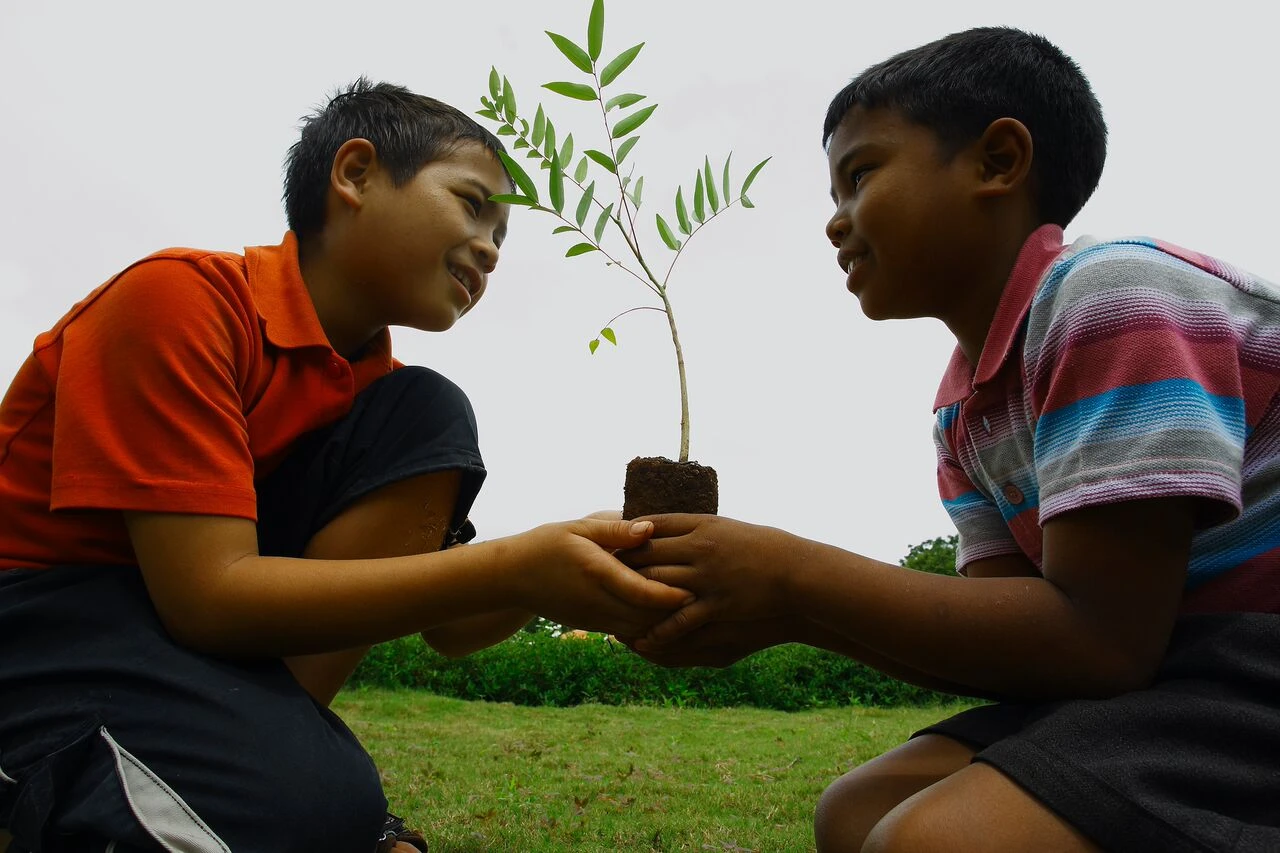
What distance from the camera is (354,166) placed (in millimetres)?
2605

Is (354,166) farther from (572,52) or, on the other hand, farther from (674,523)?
(674,523)

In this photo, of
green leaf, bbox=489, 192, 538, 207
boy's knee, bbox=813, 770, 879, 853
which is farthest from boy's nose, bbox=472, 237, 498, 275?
boy's knee, bbox=813, 770, 879, 853

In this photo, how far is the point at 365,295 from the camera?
98.6 inches

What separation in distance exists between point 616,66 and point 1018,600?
1.58 m

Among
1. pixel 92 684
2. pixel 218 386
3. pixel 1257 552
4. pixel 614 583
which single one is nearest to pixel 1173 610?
pixel 1257 552

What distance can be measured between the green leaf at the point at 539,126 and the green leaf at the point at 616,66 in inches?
8.1

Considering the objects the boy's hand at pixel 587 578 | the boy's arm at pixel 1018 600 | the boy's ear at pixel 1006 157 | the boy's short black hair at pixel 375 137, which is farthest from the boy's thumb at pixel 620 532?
the boy's short black hair at pixel 375 137

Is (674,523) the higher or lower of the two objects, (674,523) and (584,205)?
the lower

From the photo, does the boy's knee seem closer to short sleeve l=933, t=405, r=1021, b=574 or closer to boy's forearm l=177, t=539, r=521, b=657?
short sleeve l=933, t=405, r=1021, b=574

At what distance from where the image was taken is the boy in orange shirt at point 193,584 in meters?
1.81

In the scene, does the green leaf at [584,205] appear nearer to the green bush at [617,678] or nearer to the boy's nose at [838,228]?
the boy's nose at [838,228]

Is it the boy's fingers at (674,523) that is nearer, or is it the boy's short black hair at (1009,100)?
the boy's fingers at (674,523)

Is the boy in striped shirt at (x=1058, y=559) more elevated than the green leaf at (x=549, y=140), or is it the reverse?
the green leaf at (x=549, y=140)

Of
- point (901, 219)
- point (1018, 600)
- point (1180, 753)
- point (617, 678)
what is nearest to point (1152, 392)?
point (1018, 600)
